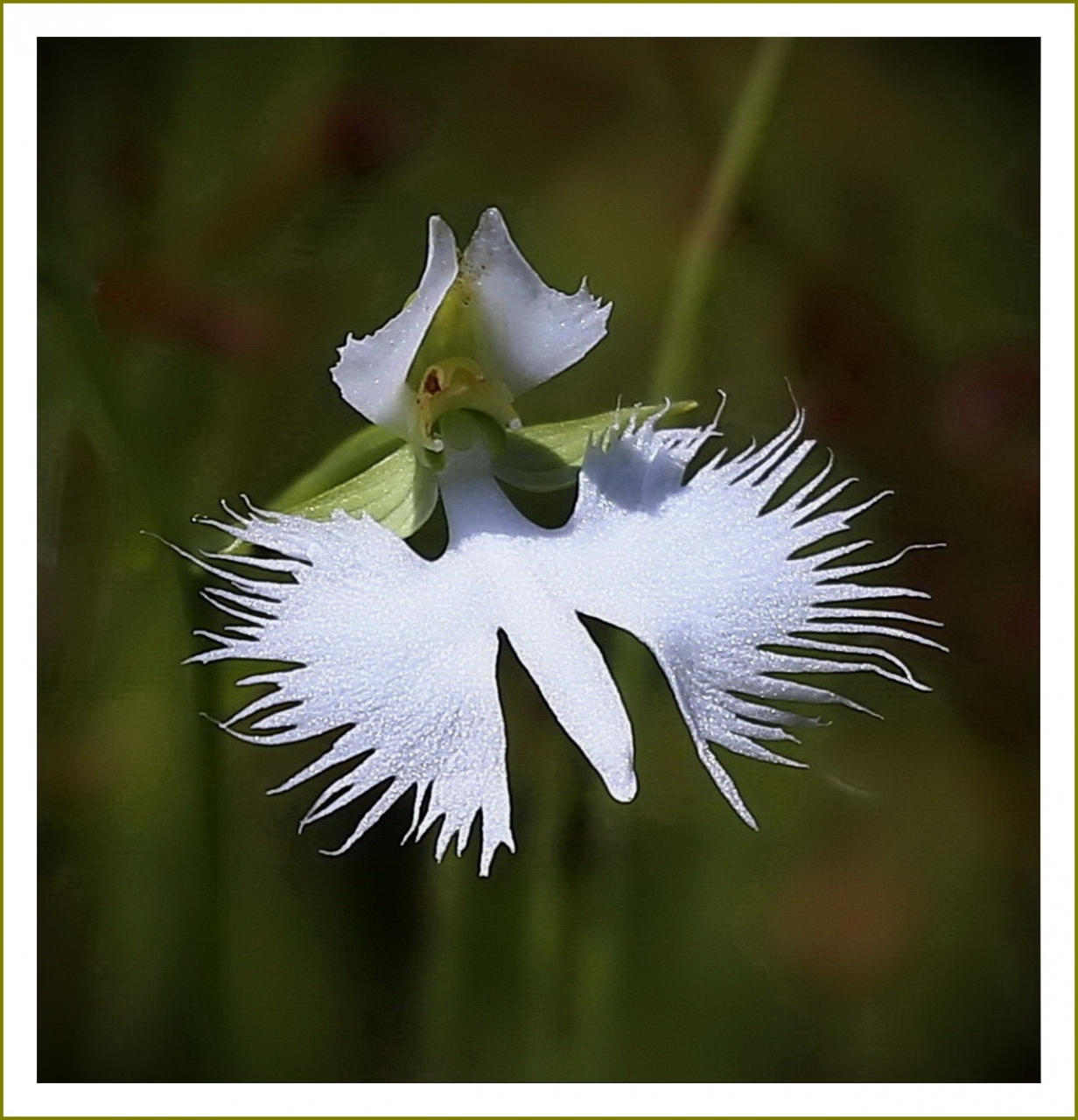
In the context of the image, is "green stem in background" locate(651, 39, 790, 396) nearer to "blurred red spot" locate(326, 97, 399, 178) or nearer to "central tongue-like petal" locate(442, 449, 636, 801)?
"central tongue-like petal" locate(442, 449, 636, 801)

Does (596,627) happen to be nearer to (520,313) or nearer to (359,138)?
(520,313)

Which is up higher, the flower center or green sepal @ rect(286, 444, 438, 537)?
the flower center

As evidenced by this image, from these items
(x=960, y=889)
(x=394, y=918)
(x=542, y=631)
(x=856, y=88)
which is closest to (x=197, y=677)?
(x=542, y=631)

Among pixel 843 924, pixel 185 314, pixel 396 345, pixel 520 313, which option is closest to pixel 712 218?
pixel 520 313

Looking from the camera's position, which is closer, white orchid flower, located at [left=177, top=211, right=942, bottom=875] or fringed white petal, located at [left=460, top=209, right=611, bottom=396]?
white orchid flower, located at [left=177, top=211, right=942, bottom=875]

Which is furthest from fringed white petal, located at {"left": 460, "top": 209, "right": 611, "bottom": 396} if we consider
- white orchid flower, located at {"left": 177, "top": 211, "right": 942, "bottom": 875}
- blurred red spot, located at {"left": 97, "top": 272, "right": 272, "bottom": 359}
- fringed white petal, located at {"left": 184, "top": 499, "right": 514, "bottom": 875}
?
blurred red spot, located at {"left": 97, "top": 272, "right": 272, "bottom": 359}

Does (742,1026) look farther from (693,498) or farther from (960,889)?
(693,498)

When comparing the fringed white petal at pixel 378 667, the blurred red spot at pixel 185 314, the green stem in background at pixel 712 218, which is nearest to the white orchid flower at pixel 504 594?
the fringed white petal at pixel 378 667
